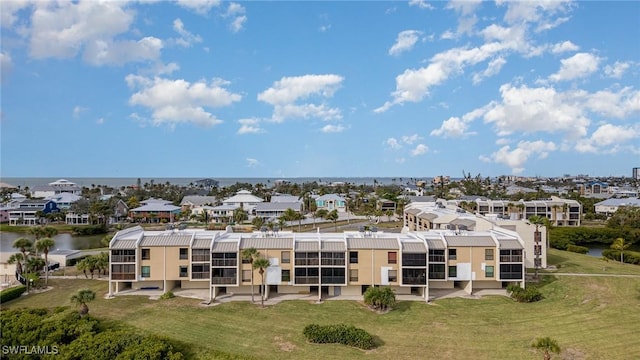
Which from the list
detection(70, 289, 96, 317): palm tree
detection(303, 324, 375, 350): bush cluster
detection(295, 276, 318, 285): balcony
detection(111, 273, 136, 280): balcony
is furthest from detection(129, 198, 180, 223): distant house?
detection(303, 324, 375, 350): bush cluster

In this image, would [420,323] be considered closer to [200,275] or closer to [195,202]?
[200,275]

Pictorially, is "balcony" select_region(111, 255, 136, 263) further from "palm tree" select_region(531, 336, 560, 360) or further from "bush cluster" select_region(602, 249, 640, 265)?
"bush cluster" select_region(602, 249, 640, 265)

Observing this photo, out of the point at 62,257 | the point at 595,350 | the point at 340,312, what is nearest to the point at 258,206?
the point at 62,257

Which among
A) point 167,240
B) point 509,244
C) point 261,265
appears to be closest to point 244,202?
point 167,240

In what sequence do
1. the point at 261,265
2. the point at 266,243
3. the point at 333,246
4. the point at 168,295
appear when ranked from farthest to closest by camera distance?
→ 1. the point at 266,243
2. the point at 333,246
3. the point at 168,295
4. the point at 261,265

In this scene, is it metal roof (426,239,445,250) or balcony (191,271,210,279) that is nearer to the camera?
balcony (191,271,210,279)

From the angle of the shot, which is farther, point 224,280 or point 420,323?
point 224,280
